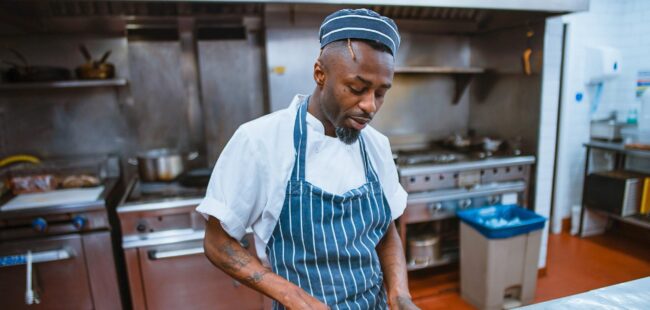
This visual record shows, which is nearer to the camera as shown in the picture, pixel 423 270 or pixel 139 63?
pixel 139 63

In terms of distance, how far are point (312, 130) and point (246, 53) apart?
1.85 meters

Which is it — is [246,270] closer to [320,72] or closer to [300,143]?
[300,143]

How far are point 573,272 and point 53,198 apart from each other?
3.85 metres

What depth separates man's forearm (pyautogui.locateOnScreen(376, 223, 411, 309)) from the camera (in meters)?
1.08

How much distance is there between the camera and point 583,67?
145 inches

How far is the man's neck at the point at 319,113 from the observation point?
106 centimetres

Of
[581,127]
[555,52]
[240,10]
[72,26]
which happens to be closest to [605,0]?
[581,127]

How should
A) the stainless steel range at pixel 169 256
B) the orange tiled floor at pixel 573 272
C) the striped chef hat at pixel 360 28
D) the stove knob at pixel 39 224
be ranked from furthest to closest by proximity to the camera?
1. the orange tiled floor at pixel 573 272
2. the stainless steel range at pixel 169 256
3. the stove knob at pixel 39 224
4. the striped chef hat at pixel 360 28

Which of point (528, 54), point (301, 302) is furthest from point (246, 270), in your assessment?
point (528, 54)

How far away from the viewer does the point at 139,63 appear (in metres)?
2.66

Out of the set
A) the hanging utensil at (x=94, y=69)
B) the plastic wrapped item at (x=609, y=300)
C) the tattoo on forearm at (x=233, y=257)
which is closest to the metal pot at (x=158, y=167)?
the hanging utensil at (x=94, y=69)

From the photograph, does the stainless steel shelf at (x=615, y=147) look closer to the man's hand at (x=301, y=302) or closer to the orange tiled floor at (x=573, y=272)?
the orange tiled floor at (x=573, y=272)

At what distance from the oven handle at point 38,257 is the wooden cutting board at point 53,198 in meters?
0.25

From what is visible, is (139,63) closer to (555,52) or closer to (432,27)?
(432,27)
